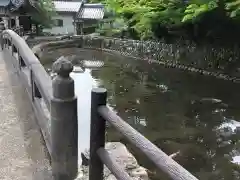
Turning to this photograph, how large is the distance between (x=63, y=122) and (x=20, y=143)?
104 centimetres

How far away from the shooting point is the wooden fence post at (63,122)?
227 centimetres

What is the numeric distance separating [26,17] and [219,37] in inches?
618

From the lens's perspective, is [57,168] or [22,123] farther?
[22,123]

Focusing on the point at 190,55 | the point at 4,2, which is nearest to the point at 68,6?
the point at 4,2

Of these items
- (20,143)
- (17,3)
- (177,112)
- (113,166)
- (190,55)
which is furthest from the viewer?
(17,3)

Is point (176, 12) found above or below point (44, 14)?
below

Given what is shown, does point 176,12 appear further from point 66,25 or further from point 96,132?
point 66,25

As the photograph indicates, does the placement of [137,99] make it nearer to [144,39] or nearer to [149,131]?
[149,131]

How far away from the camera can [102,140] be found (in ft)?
7.30

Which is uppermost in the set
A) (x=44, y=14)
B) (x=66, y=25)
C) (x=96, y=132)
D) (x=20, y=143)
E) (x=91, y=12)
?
(x=91, y=12)

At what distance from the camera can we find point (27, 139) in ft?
10.6

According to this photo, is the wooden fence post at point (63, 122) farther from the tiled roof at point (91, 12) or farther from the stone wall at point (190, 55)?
the tiled roof at point (91, 12)

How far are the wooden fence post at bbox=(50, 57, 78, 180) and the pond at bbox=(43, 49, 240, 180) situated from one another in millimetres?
3751

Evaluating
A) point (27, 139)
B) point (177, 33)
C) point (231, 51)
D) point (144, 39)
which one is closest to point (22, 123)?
point (27, 139)
